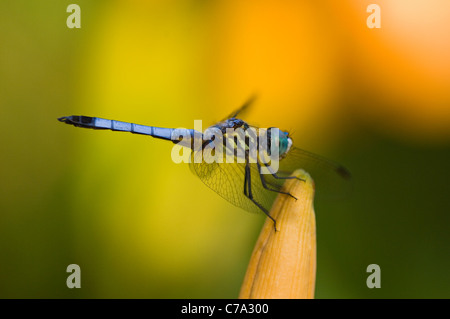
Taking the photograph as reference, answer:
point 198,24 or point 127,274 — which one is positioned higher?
point 198,24

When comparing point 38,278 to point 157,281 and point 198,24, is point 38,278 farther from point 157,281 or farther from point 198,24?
point 198,24

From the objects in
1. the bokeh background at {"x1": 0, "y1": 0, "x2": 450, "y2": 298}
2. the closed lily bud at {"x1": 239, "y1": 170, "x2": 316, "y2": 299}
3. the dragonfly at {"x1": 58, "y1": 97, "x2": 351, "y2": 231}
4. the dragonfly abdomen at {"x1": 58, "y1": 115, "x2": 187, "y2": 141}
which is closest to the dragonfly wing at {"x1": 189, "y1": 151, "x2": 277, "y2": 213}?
the dragonfly at {"x1": 58, "y1": 97, "x2": 351, "y2": 231}

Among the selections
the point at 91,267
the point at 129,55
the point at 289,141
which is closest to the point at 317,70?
the point at 289,141

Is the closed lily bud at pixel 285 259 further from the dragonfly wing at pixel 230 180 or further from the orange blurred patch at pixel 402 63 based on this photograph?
the orange blurred patch at pixel 402 63

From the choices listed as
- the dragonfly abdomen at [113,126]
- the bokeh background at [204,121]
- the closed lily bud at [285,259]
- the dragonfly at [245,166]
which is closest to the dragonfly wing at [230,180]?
the dragonfly at [245,166]

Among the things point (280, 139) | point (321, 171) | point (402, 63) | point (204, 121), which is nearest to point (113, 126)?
point (204, 121)
